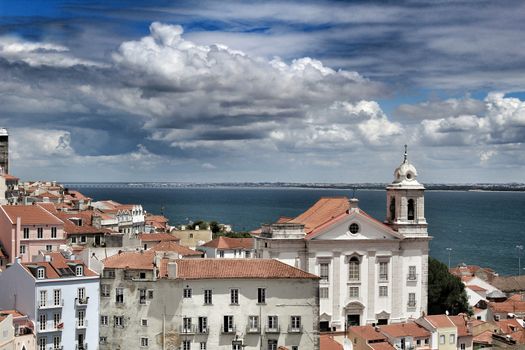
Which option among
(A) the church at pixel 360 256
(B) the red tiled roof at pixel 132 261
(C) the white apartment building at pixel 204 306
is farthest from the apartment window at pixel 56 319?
(A) the church at pixel 360 256

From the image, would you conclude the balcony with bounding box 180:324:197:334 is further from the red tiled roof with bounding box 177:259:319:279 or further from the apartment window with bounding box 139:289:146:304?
the red tiled roof with bounding box 177:259:319:279

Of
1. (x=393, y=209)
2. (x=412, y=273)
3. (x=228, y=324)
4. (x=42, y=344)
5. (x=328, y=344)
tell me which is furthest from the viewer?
(x=393, y=209)

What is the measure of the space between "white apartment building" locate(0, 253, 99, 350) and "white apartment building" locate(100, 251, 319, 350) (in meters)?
0.97

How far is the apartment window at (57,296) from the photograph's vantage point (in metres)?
45.6

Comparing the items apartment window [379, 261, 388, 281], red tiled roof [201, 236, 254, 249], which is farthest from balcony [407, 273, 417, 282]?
red tiled roof [201, 236, 254, 249]

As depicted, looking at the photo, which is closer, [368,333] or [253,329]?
[253,329]

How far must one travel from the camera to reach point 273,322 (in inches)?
1893

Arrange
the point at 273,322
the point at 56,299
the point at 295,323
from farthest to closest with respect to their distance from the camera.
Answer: the point at 295,323, the point at 273,322, the point at 56,299

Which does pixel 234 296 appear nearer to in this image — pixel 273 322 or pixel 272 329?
pixel 273 322

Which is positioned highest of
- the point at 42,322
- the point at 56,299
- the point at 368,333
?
the point at 56,299

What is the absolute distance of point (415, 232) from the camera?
62.9 meters

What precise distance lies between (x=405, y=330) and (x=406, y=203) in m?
12.0

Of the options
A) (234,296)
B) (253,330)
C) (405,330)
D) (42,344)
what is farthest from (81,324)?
(405,330)

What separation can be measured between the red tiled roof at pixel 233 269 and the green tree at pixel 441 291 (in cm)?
2270
